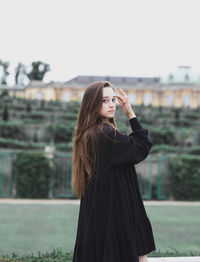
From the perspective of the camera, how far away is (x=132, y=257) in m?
2.45

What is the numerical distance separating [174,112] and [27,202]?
2626cm

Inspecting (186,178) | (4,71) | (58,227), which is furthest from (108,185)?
(4,71)

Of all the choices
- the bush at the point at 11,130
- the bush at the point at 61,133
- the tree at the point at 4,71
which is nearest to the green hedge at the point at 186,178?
the bush at the point at 61,133

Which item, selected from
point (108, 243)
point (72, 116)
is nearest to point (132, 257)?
point (108, 243)

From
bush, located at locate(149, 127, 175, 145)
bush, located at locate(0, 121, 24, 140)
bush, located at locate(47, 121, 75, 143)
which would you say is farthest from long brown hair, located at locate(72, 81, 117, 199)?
bush, located at locate(0, 121, 24, 140)

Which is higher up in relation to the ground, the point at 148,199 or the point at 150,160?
the point at 150,160

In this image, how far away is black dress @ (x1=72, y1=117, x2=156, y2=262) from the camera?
247 centimetres

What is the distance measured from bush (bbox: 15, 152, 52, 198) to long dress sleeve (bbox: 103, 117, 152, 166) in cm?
1055

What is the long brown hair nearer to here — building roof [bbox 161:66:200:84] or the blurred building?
the blurred building

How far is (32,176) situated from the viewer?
12.8 meters

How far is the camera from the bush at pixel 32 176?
1277 cm

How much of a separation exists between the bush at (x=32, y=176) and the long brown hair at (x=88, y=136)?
33.7ft

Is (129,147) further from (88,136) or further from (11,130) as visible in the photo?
(11,130)

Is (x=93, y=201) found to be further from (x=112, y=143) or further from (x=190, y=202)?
(x=190, y=202)
